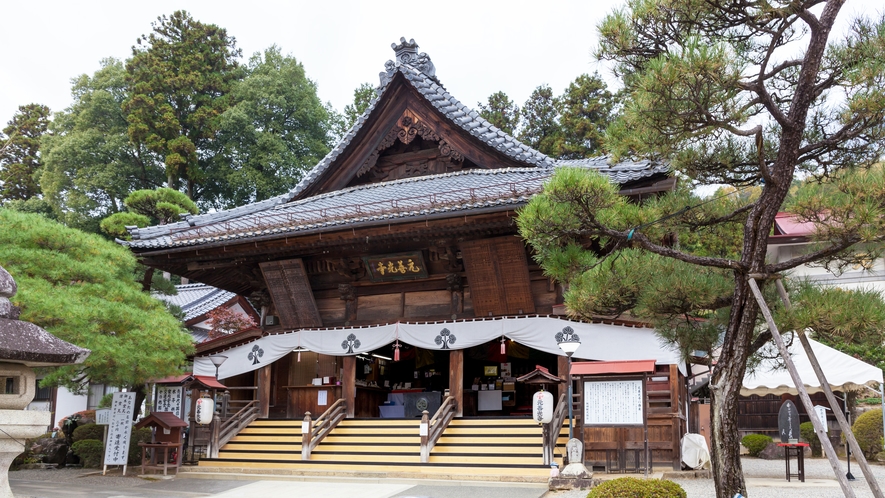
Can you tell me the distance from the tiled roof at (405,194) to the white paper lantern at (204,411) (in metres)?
3.44

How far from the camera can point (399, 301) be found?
16.1 meters

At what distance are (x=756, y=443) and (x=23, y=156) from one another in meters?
35.9

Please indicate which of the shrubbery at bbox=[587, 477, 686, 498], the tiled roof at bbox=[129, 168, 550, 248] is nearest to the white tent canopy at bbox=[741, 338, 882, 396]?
the tiled roof at bbox=[129, 168, 550, 248]

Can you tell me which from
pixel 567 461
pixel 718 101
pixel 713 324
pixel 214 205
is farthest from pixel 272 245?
pixel 214 205

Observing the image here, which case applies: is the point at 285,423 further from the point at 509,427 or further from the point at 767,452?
the point at 767,452

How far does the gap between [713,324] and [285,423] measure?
10510mm

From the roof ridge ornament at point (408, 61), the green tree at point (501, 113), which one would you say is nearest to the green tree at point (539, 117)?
the green tree at point (501, 113)

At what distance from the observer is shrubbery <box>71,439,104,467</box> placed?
15.6m

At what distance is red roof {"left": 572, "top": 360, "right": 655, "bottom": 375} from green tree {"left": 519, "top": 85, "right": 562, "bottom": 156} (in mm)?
21535

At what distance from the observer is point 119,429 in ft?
45.6

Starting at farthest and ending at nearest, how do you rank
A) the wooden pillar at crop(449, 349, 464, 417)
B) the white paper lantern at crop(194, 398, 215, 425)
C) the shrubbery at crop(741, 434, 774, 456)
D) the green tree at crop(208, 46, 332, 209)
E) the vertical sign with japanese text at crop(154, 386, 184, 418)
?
the green tree at crop(208, 46, 332, 209) → the shrubbery at crop(741, 434, 774, 456) → the vertical sign with japanese text at crop(154, 386, 184, 418) → the wooden pillar at crop(449, 349, 464, 417) → the white paper lantern at crop(194, 398, 215, 425)

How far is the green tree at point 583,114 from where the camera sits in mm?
30750

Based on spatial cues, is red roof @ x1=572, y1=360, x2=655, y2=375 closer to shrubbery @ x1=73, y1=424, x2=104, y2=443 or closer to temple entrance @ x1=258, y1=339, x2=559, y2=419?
temple entrance @ x1=258, y1=339, x2=559, y2=419

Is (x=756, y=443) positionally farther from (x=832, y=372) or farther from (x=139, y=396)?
(x=139, y=396)
